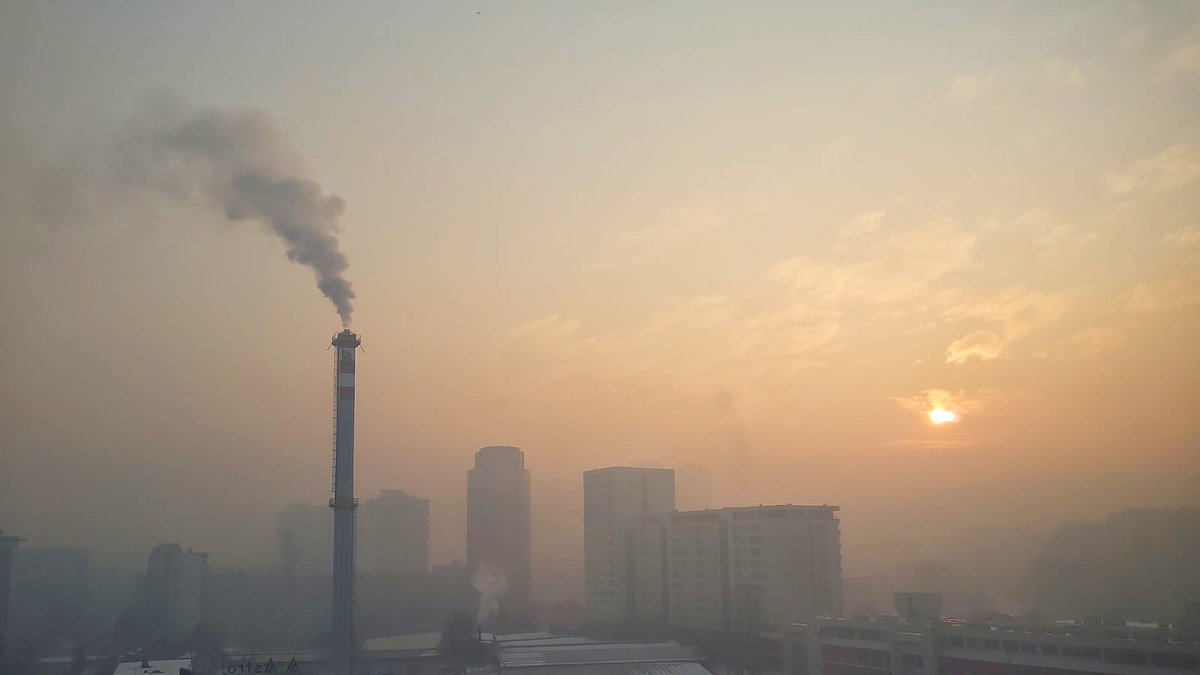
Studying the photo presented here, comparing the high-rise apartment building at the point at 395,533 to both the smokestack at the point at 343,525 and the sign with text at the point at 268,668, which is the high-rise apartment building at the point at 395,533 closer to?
the sign with text at the point at 268,668

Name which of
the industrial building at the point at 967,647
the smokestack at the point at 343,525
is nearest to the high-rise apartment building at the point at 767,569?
the industrial building at the point at 967,647

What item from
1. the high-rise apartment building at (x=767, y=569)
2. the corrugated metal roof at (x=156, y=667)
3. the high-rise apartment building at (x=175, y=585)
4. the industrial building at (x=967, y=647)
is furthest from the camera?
the high-rise apartment building at (x=175, y=585)

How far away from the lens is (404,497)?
6353 centimetres

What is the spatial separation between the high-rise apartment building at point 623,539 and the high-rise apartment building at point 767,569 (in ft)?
15.6

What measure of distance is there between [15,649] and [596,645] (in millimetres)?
25773

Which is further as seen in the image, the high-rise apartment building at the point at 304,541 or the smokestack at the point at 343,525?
the high-rise apartment building at the point at 304,541

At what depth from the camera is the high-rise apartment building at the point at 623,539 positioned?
50.9 m

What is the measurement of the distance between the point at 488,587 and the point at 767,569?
25195 mm

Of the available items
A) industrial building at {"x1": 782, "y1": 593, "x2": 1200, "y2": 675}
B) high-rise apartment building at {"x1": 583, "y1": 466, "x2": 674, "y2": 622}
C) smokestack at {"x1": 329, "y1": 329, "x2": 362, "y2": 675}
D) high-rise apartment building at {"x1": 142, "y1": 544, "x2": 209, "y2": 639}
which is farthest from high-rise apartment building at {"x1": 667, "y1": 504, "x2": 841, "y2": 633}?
high-rise apartment building at {"x1": 142, "y1": 544, "x2": 209, "y2": 639}

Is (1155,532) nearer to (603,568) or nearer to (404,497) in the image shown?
(603,568)

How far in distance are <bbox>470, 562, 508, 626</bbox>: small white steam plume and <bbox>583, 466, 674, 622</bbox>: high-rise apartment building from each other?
6.18 m

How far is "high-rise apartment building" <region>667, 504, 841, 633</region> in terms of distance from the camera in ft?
138

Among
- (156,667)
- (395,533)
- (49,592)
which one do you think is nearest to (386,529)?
(395,533)

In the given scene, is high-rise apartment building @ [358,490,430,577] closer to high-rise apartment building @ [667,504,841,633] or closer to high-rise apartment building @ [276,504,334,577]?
high-rise apartment building @ [276,504,334,577]
